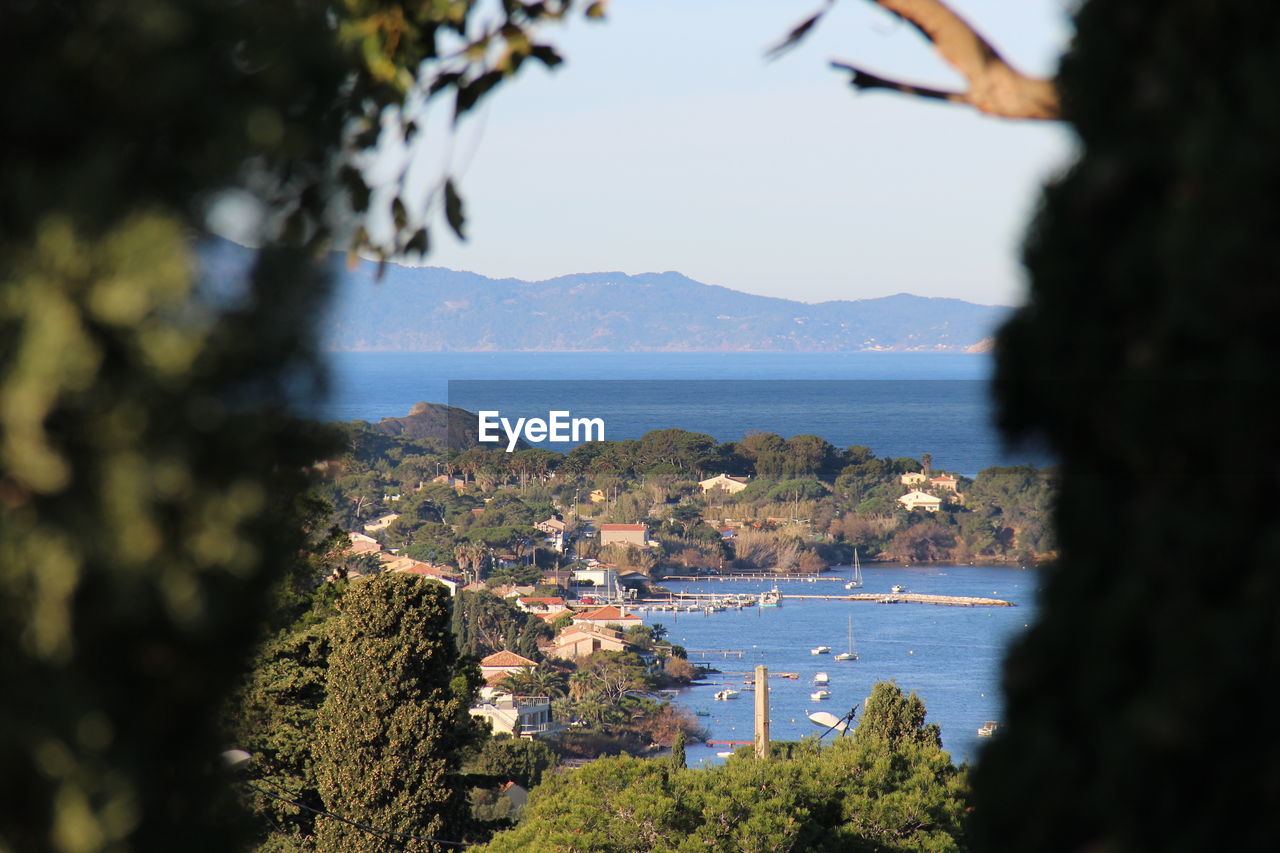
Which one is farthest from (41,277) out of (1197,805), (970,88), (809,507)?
(809,507)

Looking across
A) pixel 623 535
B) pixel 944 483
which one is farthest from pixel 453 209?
pixel 944 483

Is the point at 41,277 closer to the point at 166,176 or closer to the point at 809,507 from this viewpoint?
the point at 166,176

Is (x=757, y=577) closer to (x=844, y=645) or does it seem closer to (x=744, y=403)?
(x=844, y=645)

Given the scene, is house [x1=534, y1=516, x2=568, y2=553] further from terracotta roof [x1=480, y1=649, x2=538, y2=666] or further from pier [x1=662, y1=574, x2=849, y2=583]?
terracotta roof [x1=480, y1=649, x2=538, y2=666]

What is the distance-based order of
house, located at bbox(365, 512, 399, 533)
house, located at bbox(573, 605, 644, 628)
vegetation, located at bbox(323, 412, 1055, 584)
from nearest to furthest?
house, located at bbox(573, 605, 644, 628), vegetation, located at bbox(323, 412, 1055, 584), house, located at bbox(365, 512, 399, 533)

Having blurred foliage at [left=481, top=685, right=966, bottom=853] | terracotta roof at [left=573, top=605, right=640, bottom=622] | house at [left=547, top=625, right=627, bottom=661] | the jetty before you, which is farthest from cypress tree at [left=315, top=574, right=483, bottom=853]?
the jetty

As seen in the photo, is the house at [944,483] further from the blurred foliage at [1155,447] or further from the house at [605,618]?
the blurred foliage at [1155,447]

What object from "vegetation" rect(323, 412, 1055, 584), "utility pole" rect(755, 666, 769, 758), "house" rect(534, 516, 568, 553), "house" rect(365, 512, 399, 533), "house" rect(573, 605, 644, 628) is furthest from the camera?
"house" rect(534, 516, 568, 553)
